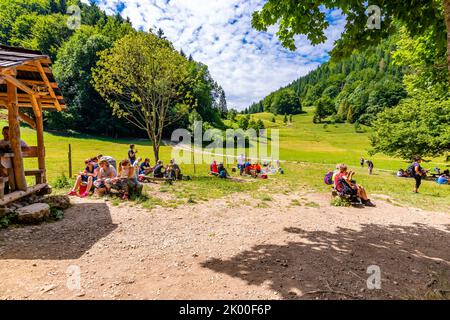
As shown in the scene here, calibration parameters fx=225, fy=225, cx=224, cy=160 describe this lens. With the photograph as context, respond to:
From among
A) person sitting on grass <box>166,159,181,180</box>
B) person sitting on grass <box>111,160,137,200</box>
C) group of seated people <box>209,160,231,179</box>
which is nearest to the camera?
person sitting on grass <box>111,160,137,200</box>

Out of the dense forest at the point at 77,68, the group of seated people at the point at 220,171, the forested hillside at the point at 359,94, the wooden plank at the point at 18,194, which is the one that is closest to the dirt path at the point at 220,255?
the wooden plank at the point at 18,194

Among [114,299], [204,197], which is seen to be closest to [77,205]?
[204,197]

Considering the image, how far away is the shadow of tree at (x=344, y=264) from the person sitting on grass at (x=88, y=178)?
23.1 feet

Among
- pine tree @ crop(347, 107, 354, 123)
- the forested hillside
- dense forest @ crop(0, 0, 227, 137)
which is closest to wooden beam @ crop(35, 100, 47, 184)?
dense forest @ crop(0, 0, 227, 137)

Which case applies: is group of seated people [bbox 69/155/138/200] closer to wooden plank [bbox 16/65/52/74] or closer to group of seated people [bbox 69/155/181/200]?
group of seated people [bbox 69/155/181/200]

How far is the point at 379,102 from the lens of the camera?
366 ft

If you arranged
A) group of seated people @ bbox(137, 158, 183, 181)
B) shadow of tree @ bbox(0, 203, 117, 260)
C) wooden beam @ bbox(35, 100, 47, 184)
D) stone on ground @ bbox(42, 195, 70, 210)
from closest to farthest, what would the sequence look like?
shadow of tree @ bbox(0, 203, 117, 260)
stone on ground @ bbox(42, 195, 70, 210)
wooden beam @ bbox(35, 100, 47, 184)
group of seated people @ bbox(137, 158, 183, 181)

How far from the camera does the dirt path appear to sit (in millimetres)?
3711

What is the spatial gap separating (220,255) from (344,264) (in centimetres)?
258

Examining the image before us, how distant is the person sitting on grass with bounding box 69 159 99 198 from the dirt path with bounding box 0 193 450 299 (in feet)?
4.40

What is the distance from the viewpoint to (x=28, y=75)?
8797mm

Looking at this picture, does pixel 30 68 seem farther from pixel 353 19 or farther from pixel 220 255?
pixel 353 19

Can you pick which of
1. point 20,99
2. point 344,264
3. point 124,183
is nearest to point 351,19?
point 344,264

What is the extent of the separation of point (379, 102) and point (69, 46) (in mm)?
127916
